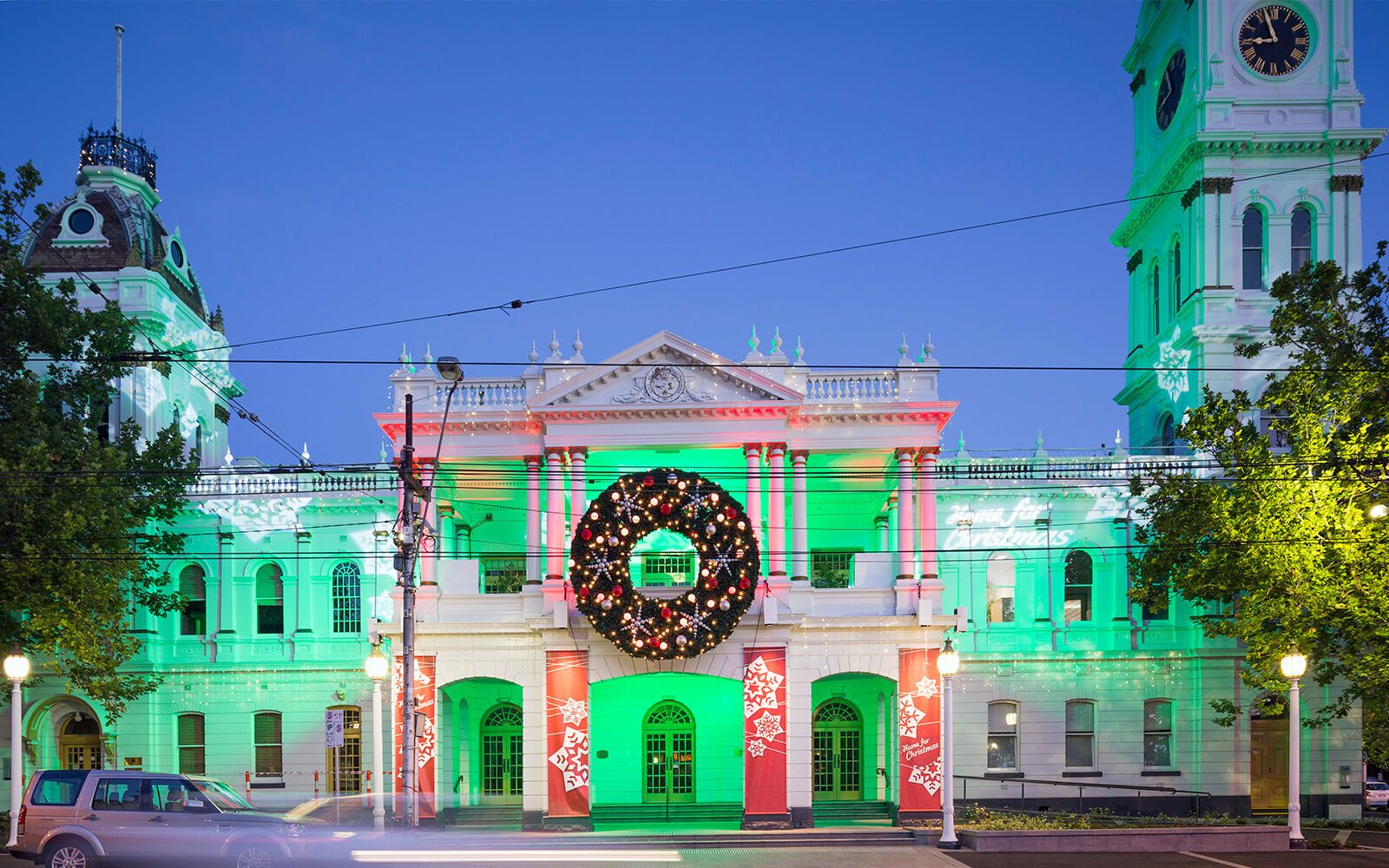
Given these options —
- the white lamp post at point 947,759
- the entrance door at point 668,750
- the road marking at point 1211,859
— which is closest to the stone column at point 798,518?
the white lamp post at point 947,759

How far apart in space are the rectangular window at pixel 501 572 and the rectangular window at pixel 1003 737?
13.8 m

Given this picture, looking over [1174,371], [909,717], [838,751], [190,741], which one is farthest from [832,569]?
[190,741]

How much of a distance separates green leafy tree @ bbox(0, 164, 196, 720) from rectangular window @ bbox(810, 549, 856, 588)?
1742 cm

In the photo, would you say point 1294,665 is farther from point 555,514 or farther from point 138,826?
point 138,826

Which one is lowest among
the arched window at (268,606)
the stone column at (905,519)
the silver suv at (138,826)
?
the silver suv at (138,826)

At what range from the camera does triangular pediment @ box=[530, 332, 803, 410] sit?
30203 millimetres

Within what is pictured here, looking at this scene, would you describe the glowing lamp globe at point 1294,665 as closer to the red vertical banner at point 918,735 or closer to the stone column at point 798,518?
the red vertical banner at point 918,735

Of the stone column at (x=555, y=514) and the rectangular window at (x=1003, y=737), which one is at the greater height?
the stone column at (x=555, y=514)

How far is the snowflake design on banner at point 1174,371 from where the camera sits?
35.8m

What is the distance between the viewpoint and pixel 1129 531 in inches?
1352

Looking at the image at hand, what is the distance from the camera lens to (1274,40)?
3622cm

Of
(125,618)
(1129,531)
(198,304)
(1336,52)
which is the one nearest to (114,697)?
(125,618)

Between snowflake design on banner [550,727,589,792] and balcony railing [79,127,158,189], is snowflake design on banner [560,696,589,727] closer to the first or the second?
snowflake design on banner [550,727,589,792]

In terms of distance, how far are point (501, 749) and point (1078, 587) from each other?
1687cm
